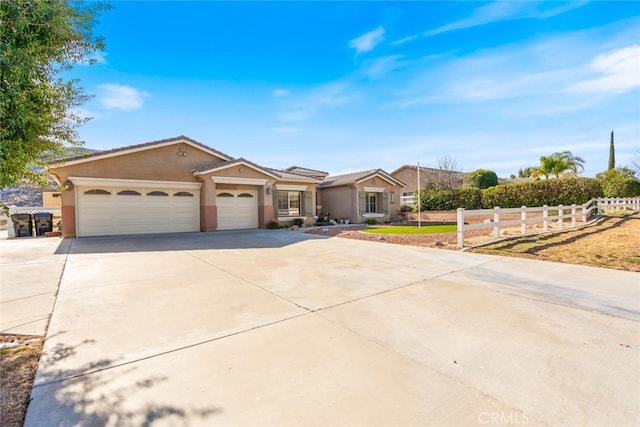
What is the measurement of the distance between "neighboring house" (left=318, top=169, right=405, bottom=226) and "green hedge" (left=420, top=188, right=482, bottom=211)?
289 centimetres

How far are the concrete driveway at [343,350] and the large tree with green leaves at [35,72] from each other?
2205 mm

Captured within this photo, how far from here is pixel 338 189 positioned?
22.0 meters

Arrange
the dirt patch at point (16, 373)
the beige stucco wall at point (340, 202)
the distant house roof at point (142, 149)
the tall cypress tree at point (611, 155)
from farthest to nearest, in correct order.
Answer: the tall cypress tree at point (611, 155) → the beige stucco wall at point (340, 202) → the distant house roof at point (142, 149) → the dirt patch at point (16, 373)

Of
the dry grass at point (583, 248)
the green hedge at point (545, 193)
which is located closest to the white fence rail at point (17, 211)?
the dry grass at point (583, 248)

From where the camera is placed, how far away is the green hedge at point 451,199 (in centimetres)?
2292

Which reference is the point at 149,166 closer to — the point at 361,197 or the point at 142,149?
the point at 142,149

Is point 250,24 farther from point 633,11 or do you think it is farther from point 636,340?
point 636,340

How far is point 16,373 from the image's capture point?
2760 millimetres

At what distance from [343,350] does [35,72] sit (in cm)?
452

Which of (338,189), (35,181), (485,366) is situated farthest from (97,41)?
(338,189)

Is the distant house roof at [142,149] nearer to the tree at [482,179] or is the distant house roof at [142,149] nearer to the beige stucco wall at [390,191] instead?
the beige stucco wall at [390,191]

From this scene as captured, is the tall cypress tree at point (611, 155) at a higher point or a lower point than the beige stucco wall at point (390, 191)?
higher

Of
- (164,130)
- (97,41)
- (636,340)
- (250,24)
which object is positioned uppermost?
(250,24)

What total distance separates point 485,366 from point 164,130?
17.8 metres
